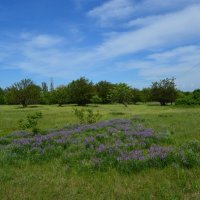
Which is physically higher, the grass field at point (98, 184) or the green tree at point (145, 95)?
the green tree at point (145, 95)

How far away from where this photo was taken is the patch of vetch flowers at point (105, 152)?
26.9 feet

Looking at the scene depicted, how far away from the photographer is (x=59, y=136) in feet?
43.0

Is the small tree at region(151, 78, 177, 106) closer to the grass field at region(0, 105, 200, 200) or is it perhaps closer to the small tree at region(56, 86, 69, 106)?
the small tree at region(56, 86, 69, 106)

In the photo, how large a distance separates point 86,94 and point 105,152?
68.8 m

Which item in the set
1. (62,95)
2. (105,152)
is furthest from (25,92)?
(105,152)

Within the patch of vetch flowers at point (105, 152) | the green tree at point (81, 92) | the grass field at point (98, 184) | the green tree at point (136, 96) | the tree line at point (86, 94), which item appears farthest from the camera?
the green tree at point (136, 96)

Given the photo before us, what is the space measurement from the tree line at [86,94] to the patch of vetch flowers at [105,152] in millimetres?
50824

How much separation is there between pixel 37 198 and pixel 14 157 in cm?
421

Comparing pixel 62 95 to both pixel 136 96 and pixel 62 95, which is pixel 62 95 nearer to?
pixel 62 95

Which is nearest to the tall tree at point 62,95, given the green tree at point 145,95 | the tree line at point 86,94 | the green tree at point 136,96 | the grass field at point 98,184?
the tree line at point 86,94

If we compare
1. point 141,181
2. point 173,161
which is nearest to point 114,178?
point 141,181

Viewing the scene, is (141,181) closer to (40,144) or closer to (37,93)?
(40,144)

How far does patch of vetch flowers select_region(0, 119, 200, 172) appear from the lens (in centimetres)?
819

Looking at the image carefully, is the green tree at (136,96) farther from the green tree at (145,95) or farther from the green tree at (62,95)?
the green tree at (62,95)
